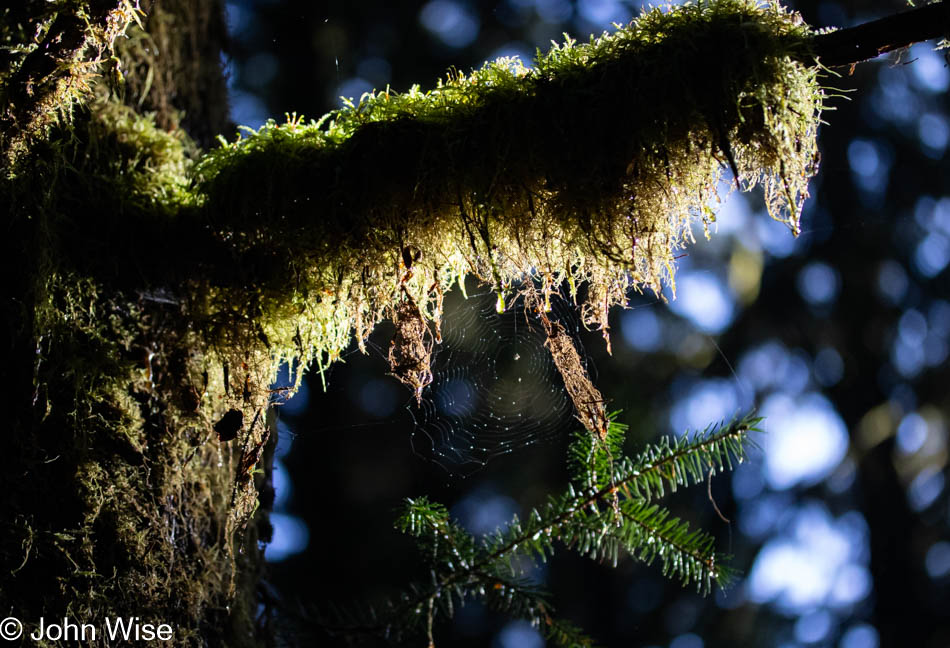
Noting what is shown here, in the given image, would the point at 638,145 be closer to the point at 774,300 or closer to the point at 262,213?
the point at 262,213

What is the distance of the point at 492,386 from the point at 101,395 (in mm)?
1004

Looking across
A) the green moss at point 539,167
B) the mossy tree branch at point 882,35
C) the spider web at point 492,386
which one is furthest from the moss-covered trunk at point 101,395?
the mossy tree branch at point 882,35

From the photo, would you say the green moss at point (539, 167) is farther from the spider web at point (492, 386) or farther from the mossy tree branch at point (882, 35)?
the spider web at point (492, 386)

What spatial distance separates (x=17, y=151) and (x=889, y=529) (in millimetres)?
4749

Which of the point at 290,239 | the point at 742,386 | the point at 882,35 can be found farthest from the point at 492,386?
the point at 742,386

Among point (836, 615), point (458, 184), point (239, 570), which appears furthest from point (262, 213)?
point (836, 615)

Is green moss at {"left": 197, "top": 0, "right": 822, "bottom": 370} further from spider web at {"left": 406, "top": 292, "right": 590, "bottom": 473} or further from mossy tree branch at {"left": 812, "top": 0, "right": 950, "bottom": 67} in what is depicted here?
spider web at {"left": 406, "top": 292, "right": 590, "bottom": 473}

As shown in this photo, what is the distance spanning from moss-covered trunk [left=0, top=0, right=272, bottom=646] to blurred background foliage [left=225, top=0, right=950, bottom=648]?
169cm

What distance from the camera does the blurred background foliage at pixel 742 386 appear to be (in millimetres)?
3137

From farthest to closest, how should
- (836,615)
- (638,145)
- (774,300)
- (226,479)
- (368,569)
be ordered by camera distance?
(774,300)
(836,615)
(368,569)
(226,479)
(638,145)

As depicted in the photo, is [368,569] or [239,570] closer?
[239,570]

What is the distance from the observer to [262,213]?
2.80 ft

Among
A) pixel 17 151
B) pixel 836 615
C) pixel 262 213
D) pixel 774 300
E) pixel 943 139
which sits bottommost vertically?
pixel 836 615

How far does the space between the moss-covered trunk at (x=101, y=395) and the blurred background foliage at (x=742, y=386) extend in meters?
1.69
